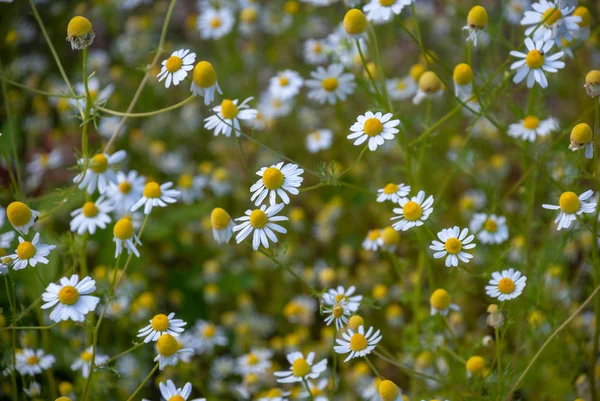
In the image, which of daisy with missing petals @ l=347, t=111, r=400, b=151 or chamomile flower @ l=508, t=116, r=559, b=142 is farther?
chamomile flower @ l=508, t=116, r=559, b=142

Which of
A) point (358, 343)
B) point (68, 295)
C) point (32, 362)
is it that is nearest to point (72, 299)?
point (68, 295)

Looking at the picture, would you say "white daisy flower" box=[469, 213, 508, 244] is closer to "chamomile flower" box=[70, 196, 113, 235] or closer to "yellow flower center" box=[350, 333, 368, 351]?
"yellow flower center" box=[350, 333, 368, 351]

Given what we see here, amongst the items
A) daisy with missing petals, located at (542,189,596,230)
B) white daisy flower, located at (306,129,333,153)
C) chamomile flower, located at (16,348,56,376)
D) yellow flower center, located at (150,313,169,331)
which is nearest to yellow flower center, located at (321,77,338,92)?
white daisy flower, located at (306,129,333,153)

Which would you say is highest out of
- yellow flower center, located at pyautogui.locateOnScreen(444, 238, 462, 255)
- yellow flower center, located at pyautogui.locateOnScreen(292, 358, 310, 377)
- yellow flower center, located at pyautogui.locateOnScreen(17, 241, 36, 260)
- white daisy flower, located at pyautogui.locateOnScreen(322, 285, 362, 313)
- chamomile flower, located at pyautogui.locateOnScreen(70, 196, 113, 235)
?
chamomile flower, located at pyautogui.locateOnScreen(70, 196, 113, 235)

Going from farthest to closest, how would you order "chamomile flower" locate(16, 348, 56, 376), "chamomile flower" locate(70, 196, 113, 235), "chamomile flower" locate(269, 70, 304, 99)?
"chamomile flower" locate(269, 70, 304, 99) → "chamomile flower" locate(70, 196, 113, 235) → "chamomile flower" locate(16, 348, 56, 376)

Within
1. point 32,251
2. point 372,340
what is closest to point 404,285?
point 372,340

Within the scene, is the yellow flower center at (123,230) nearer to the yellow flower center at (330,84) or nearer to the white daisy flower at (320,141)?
the yellow flower center at (330,84)

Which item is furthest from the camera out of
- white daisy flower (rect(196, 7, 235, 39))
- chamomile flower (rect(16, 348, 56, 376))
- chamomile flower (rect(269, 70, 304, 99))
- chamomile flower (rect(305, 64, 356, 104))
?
white daisy flower (rect(196, 7, 235, 39))
